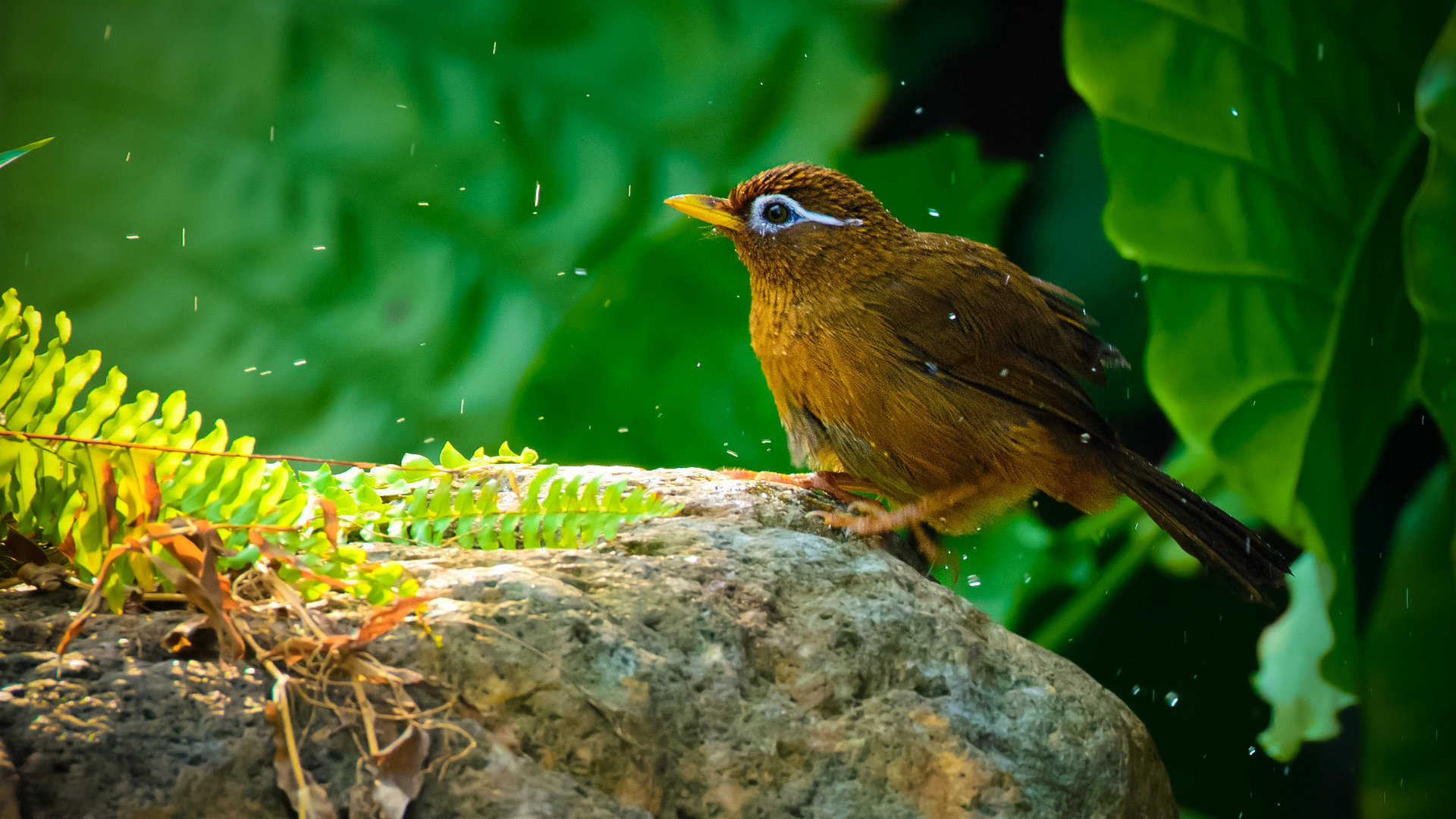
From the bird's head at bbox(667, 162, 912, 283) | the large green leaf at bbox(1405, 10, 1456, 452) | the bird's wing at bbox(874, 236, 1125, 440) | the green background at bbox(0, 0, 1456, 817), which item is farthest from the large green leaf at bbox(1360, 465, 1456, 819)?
the bird's head at bbox(667, 162, 912, 283)

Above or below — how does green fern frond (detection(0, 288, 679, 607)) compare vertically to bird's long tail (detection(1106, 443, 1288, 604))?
above

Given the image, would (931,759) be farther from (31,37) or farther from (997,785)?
(31,37)

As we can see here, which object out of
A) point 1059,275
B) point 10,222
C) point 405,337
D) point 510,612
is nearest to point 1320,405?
point 1059,275

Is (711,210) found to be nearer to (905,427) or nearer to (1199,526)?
(905,427)

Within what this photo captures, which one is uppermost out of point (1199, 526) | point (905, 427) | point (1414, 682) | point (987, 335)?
point (987, 335)

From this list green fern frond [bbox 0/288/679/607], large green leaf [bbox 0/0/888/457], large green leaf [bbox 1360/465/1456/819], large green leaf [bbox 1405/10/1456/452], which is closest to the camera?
green fern frond [bbox 0/288/679/607]

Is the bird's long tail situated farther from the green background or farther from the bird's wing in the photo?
the green background

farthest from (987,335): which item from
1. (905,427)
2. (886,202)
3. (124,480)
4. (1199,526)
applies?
(124,480)
